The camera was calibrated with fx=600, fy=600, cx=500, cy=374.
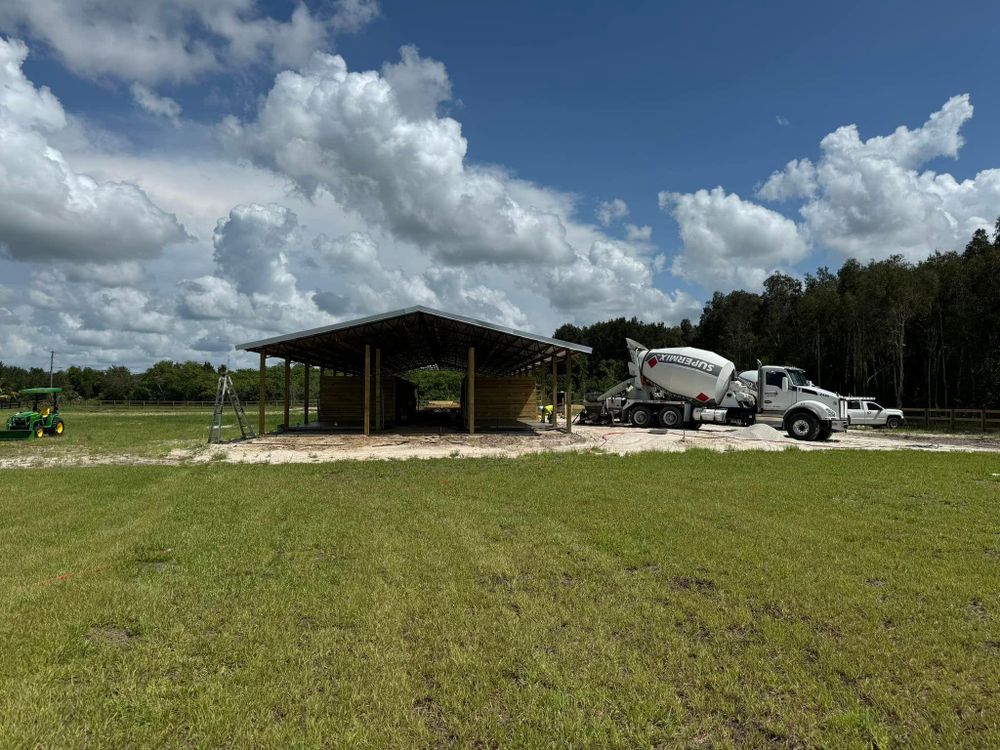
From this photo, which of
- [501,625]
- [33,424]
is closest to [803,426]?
[501,625]

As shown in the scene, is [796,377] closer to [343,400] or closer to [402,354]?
[343,400]

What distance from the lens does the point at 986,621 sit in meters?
4.27

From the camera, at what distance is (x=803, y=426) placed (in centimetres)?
2134

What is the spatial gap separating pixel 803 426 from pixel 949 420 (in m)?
13.9

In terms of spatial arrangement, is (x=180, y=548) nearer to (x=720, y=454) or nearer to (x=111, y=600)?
(x=111, y=600)

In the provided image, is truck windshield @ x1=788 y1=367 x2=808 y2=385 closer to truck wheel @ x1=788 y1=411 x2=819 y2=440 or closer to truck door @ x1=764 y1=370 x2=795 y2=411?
truck door @ x1=764 y1=370 x2=795 y2=411

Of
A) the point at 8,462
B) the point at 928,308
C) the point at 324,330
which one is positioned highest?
the point at 928,308

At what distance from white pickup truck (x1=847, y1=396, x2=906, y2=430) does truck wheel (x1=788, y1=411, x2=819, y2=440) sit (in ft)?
17.9

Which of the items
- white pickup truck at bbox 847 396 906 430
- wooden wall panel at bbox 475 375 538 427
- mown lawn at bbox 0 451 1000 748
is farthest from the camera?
wooden wall panel at bbox 475 375 538 427

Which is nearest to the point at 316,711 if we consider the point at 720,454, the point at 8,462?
the point at 720,454

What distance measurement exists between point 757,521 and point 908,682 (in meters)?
4.26

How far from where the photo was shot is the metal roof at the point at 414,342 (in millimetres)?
20938

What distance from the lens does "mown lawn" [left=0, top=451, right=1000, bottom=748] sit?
9.90 ft

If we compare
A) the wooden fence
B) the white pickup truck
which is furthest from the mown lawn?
the wooden fence
